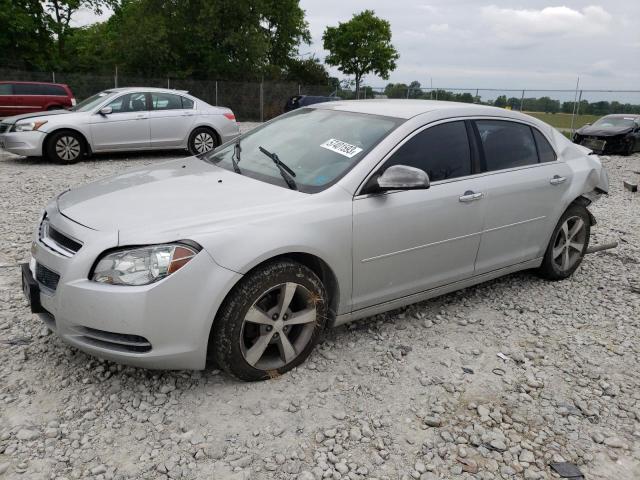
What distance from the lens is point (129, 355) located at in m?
2.69

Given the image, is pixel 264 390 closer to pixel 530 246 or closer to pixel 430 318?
pixel 430 318

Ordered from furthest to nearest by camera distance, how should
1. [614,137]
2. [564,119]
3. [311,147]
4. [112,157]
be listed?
[564,119]
[614,137]
[112,157]
[311,147]

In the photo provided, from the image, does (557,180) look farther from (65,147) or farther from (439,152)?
(65,147)

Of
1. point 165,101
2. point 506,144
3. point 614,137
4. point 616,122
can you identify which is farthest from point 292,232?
point 616,122

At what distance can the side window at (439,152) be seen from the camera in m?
3.52

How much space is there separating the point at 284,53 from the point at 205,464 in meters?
40.2

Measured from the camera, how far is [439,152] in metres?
3.73

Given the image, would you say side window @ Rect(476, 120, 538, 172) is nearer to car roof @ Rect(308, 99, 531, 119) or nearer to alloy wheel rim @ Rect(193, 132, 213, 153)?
car roof @ Rect(308, 99, 531, 119)

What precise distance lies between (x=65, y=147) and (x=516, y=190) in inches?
343

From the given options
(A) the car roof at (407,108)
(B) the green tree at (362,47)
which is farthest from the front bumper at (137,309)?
(B) the green tree at (362,47)

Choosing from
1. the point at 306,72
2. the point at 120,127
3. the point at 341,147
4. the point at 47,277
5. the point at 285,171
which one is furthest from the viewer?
the point at 306,72

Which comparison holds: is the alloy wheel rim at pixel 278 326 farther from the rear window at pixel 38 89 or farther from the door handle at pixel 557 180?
the rear window at pixel 38 89

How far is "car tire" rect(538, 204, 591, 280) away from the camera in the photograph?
4664mm

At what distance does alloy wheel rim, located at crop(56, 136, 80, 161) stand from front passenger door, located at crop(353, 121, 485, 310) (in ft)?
27.6
